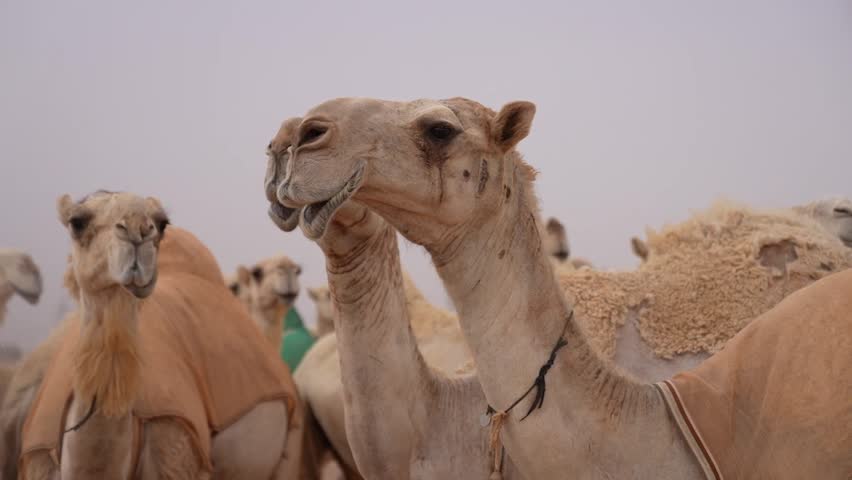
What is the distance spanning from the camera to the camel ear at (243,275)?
757 cm

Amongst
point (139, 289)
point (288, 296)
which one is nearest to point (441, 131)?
point (139, 289)

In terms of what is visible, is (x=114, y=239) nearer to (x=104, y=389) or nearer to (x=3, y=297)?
(x=104, y=389)

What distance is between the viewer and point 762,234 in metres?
3.55

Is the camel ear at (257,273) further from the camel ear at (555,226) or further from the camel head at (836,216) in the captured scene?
the camel head at (836,216)

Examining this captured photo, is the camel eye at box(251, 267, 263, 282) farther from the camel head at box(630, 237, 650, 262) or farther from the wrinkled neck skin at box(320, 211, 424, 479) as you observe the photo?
the wrinkled neck skin at box(320, 211, 424, 479)

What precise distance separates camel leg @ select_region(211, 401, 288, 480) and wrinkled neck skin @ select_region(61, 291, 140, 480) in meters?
0.73

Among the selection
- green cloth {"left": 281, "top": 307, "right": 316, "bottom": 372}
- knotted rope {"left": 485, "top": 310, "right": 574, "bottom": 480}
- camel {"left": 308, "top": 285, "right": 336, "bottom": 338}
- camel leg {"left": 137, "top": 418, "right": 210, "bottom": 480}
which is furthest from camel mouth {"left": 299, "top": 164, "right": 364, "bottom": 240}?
camel {"left": 308, "top": 285, "right": 336, "bottom": 338}

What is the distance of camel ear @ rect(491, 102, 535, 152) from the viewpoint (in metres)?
1.98

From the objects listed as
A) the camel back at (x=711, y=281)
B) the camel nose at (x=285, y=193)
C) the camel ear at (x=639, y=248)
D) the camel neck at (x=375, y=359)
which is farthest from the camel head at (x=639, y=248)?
the camel nose at (x=285, y=193)

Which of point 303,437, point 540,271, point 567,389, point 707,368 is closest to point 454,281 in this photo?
point 540,271

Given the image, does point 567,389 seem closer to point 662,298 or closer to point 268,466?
point 662,298

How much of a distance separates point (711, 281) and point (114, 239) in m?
1.99

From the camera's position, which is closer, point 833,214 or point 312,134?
point 312,134

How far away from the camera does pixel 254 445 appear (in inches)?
169
